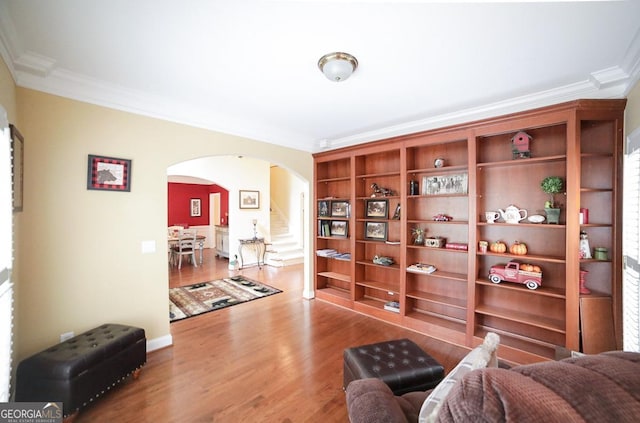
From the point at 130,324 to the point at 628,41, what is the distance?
15.6ft

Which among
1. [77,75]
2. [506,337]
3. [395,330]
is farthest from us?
[395,330]

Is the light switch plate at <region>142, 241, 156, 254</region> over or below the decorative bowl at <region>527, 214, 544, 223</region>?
below

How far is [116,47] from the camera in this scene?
70.3 inches

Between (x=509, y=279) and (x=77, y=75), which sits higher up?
(x=77, y=75)

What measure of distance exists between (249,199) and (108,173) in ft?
15.0

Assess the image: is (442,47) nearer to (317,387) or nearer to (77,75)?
(317,387)

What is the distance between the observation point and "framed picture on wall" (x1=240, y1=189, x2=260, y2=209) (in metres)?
6.84

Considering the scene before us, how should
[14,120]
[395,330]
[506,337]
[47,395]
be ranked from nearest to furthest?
[47,395] → [14,120] → [506,337] → [395,330]

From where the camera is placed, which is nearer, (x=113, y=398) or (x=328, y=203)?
(x=113, y=398)

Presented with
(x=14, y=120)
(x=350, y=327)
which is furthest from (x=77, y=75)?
(x=350, y=327)

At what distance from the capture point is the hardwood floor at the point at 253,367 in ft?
6.19

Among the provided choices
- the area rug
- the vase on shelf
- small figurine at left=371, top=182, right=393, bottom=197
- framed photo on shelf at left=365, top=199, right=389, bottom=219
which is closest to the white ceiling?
small figurine at left=371, top=182, right=393, bottom=197

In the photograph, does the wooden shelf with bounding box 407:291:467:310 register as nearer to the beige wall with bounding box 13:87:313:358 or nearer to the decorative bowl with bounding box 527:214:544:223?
the decorative bowl with bounding box 527:214:544:223

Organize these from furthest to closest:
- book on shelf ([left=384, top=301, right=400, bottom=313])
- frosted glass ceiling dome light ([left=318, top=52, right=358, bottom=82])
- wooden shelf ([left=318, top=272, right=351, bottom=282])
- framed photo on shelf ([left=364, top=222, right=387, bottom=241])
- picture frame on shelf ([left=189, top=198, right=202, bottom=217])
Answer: picture frame on shelf ([left=189, top=198, right=202, bottom=217]) < wooden shelf ([left=318, top=272, right=351, bottom=282]) < framed photo on shelf ([left=364, top=222, right=387, bottom=241]) < book on shelf ([left=384, top=301, right=400, bottom=313]) < frosted glass ceiling dome light ([left=318, top=52, right=358, bottom=82])
